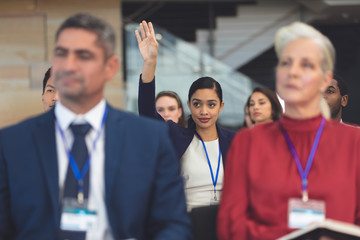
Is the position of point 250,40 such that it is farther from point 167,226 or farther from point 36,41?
point 167,226

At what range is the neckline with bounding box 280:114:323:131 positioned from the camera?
92.6 inches

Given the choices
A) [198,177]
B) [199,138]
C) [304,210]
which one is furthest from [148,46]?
[304,210]

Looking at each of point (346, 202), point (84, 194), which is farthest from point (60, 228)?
point (346, 202)

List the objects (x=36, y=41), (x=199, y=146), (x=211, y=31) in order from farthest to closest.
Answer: (x=211, y=31) → (x=36, y=41) → (x=199, y=146)

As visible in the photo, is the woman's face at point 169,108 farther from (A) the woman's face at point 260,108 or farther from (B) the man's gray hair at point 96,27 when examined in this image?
(B) the man's gray hair at point 96,27

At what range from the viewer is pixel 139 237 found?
2271 millimetres

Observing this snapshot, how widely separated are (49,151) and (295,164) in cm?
100

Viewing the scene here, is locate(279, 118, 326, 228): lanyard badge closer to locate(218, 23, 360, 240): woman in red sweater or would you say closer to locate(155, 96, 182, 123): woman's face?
locate(218, 23, 360, 240): woman in red sweater

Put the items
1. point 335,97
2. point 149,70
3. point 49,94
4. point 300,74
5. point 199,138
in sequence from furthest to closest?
point 335,97, point 199,138, point 49,94, point 149,70, point 300,74

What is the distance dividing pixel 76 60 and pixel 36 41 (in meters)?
7.12

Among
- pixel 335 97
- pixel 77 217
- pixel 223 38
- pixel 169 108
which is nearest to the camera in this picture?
pixel 77 217

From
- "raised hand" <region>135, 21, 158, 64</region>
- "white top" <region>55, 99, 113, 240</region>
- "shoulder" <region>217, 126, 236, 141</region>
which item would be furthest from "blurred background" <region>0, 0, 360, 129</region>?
"white top" <region>55, 99, 113, 240</region>

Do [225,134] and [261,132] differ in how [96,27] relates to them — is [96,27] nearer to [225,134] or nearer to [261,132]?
[261,132]

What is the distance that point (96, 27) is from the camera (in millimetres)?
2238
